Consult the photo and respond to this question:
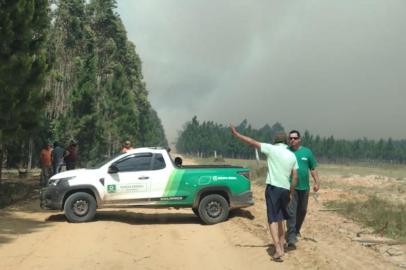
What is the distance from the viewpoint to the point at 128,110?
52.0 meters

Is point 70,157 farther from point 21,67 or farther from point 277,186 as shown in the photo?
point 277,186

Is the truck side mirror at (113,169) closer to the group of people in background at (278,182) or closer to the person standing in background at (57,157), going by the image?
the group of people in background at (278,182)

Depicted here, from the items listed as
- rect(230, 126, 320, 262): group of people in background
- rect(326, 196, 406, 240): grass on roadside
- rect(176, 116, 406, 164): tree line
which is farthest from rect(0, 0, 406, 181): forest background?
rect(176, 116, 406, 164): tree line

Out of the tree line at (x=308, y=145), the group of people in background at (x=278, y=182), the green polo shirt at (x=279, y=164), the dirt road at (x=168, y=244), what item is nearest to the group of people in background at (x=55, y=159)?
the dirt road at (x=168, y=244)

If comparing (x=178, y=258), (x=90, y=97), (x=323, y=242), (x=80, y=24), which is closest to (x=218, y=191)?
(x=323, y=242)

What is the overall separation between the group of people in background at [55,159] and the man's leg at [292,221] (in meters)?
14.3

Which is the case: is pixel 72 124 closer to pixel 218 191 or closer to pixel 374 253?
pixel 218 191

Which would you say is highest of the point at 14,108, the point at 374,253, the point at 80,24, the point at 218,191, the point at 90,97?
the point at 80,24

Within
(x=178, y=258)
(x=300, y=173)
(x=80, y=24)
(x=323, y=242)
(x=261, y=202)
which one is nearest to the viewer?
(x=178, y=258)

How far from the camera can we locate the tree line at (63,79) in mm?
17469

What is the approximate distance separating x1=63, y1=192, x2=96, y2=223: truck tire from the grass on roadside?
709 cm

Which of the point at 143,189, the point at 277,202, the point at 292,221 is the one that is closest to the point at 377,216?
the point at 292,221

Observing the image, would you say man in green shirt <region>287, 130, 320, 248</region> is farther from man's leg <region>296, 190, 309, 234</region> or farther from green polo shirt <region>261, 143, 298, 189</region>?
green polo shirt <region>261, 143, 298, 189</region>

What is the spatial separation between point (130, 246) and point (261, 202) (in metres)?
9.44
